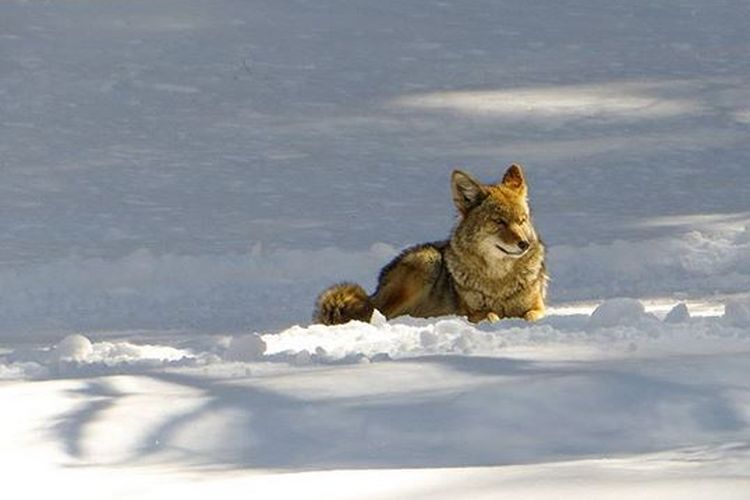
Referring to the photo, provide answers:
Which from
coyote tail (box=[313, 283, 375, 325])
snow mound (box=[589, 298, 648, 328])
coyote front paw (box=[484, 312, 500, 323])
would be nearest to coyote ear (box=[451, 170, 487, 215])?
coyote front paw (box=[484, 312, 500, 323])

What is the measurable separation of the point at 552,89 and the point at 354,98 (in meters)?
1.93

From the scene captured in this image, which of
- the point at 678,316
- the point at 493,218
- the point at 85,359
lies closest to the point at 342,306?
the point at 493,218

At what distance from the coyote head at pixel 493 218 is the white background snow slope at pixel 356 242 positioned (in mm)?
863

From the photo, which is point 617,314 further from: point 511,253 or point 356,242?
point 356,242

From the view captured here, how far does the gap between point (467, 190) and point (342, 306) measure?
2.98 ft

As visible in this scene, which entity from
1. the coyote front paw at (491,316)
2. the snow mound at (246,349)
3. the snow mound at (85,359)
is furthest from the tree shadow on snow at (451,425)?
the coyote front paw at (491,316)

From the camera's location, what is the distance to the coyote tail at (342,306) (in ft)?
30.8

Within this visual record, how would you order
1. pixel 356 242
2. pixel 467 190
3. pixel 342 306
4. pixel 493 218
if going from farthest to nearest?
1. pixel 356 242
2. pixel 467 190
3. pixel 493 218
4. pixel 342 306

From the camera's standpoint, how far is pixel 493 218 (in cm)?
958

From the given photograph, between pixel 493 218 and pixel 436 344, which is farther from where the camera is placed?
pixel 493 218

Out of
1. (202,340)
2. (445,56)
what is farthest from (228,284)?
(445,56)

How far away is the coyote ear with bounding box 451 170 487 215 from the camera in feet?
31.8

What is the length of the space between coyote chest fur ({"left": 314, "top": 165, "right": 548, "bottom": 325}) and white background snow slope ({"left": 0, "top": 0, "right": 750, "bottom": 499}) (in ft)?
1.68

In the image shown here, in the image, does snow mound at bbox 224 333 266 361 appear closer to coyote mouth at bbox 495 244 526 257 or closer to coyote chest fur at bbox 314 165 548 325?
coyote chest fur at bbox 314 165 548 325
